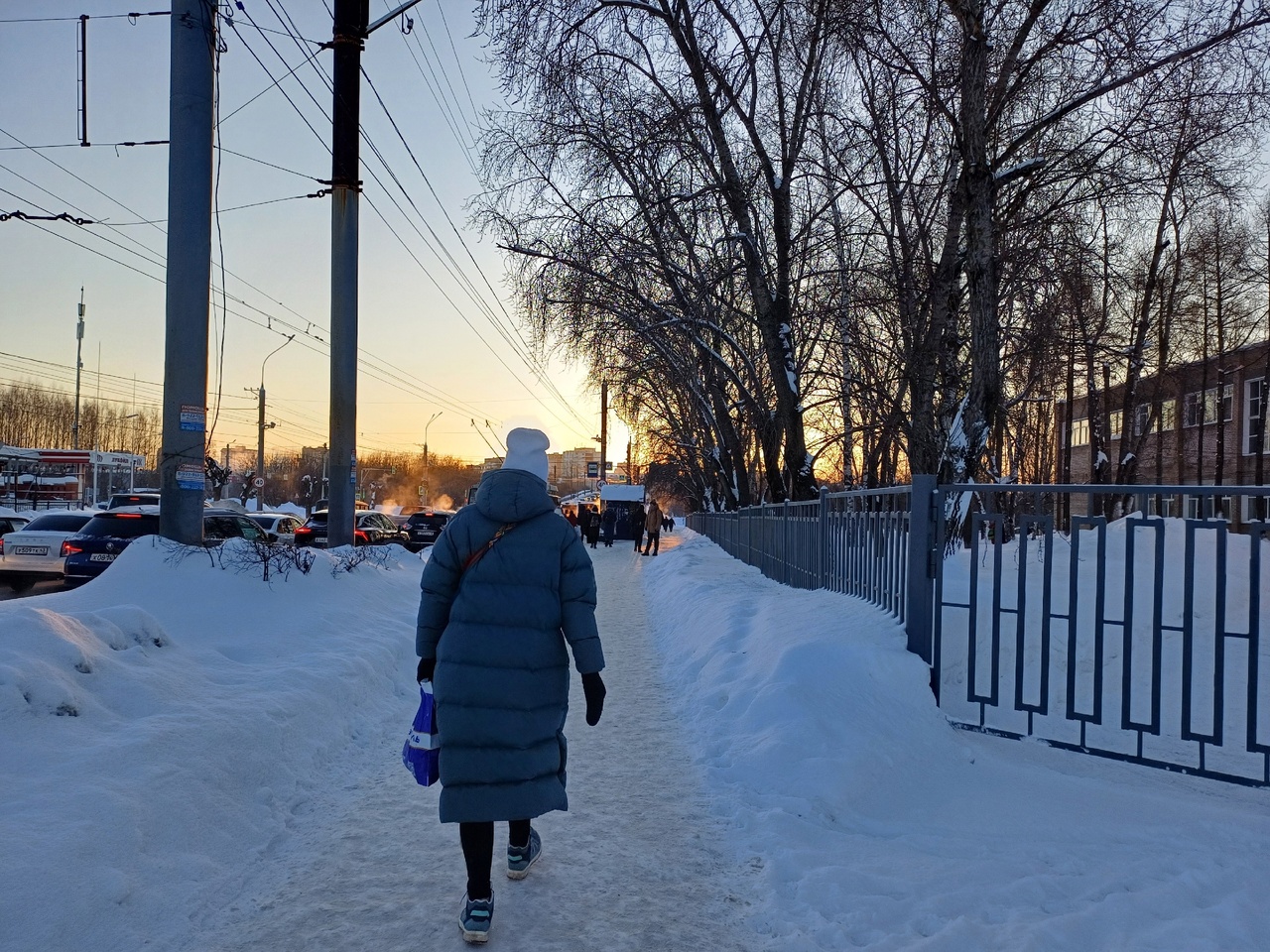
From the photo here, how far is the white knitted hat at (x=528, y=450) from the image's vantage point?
3.72m

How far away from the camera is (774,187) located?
594 inches

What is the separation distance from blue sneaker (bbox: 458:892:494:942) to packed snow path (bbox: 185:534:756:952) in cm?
5

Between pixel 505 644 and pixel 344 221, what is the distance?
11.2 metres

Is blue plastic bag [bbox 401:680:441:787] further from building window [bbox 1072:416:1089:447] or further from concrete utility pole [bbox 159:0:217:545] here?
building window [bbox 1072:416:1089:447]

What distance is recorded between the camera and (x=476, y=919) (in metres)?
3.27

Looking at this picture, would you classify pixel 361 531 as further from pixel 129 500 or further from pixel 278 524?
pixel 129 500

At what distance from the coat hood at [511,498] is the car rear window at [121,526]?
1139 centimetres

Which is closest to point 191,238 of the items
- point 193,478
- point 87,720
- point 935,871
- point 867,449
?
point 193,478

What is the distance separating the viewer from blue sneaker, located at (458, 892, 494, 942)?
10.6ft

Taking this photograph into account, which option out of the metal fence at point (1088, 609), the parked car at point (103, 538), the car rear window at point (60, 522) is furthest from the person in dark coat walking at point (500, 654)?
the car rear window at point (60, 522)

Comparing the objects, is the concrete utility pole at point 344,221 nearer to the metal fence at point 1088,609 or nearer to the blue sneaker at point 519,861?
the metal fence at point 1088,609

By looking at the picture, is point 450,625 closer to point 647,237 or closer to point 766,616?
point 766,616

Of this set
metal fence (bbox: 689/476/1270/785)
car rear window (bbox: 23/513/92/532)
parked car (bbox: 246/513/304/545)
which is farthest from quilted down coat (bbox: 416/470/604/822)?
A: parked car (bbox: 246/513/304/545)

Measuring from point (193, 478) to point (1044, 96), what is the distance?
34.5 feet
